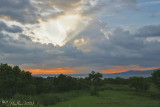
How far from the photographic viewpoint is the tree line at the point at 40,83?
2933 centimetres

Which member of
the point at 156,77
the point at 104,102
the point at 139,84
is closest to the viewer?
the point at 104,102

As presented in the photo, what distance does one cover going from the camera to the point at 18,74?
32.4 meters

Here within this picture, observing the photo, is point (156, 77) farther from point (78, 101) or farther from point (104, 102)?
point (78, 101)

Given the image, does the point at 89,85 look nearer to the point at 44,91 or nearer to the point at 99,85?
the point at 99,85

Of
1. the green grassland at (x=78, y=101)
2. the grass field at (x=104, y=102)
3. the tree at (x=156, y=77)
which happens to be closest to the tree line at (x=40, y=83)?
the tree at (x=156, y=77)

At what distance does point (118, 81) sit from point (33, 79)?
3168 cm

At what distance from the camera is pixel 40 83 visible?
115 ft

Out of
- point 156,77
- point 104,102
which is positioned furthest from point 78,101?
point 156,77

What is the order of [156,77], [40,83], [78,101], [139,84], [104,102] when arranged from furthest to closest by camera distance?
[139,84] < [156,77] < [40,83] < [78,101] < [104,102]

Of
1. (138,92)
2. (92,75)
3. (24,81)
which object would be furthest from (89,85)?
(24,81)

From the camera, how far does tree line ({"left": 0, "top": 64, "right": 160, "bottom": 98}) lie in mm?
29328

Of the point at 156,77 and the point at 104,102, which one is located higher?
the point at 156,77

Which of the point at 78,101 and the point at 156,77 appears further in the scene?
the point at 156,77

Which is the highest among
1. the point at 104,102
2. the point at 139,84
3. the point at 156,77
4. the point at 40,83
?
the point at 156,77
